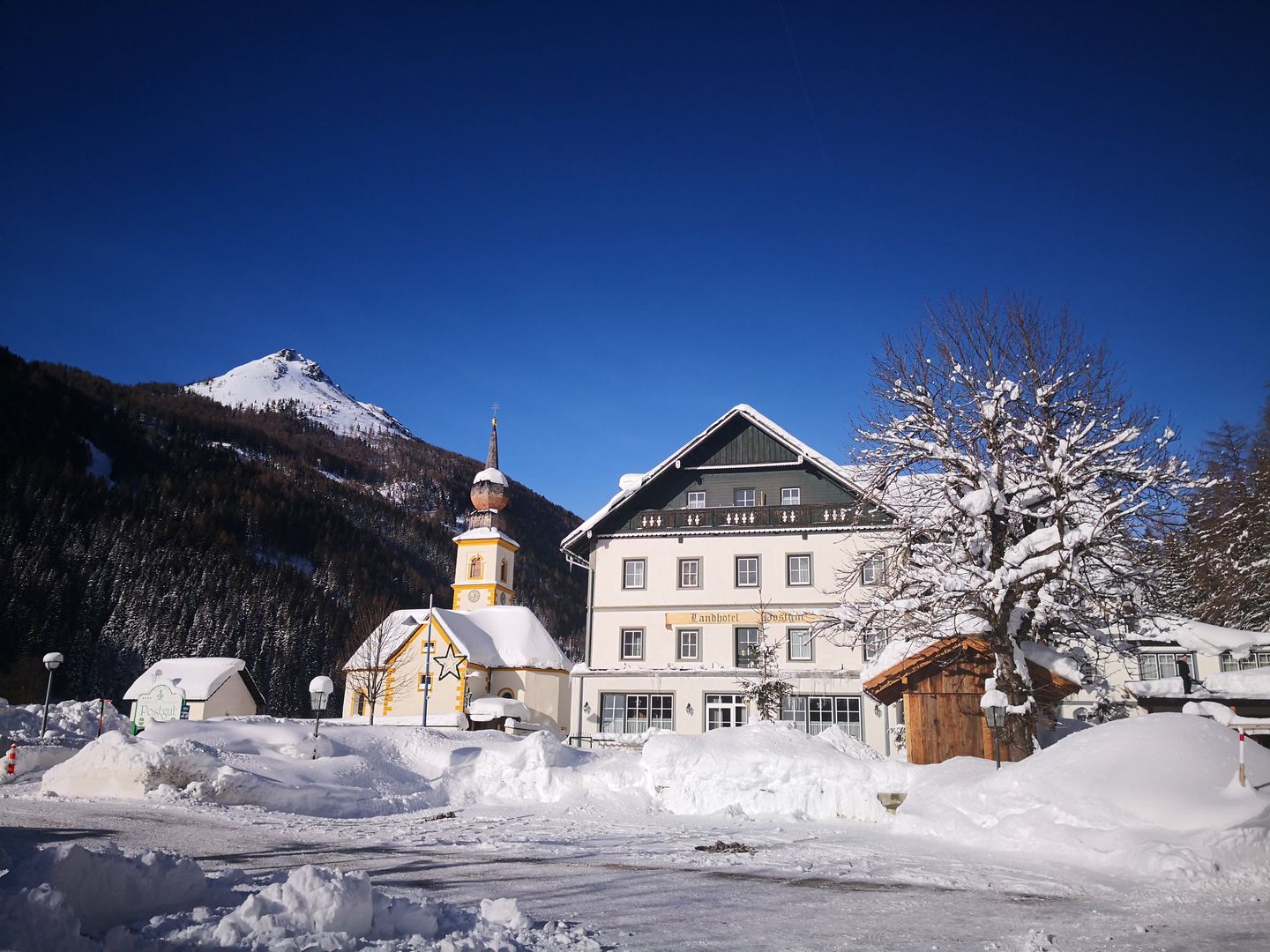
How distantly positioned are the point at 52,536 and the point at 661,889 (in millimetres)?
94805

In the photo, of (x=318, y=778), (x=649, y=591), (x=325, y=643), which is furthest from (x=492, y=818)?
(x=325, y=643)

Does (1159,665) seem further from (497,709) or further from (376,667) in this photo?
(376,667)

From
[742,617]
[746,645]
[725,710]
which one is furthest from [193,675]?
[746,645]

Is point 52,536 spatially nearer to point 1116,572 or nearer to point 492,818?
point 492,818

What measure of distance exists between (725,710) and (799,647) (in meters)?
3.92

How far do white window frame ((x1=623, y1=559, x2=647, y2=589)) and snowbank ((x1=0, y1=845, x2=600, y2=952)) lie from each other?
31.2 m

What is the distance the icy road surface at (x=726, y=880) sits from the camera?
303 inches

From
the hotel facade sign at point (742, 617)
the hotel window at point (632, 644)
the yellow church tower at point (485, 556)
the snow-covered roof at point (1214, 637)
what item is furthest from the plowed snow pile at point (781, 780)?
the yellow church tower at point (485, 556)

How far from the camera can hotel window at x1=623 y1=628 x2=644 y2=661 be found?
38.0m

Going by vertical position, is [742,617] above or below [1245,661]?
above

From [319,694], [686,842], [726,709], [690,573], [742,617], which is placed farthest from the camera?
[690,573]

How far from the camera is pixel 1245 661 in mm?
31781

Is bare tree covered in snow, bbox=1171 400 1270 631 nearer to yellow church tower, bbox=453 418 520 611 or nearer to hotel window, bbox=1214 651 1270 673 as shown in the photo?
hotel window, bbox=1214 651 1270 673

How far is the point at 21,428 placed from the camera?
330 feet
